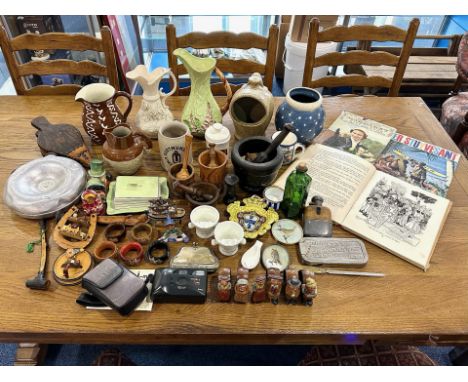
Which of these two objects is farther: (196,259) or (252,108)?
(252,108)

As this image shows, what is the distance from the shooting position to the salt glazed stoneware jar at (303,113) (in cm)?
113

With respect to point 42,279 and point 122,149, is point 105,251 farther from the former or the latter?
point 122,149

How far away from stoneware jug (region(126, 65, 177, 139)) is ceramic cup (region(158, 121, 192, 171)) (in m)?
0.14

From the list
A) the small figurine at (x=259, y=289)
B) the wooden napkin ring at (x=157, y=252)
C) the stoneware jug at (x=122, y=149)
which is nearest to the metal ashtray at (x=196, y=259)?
the wooden napkin ring at (x=157, y=252)

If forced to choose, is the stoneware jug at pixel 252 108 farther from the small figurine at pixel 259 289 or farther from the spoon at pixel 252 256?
the small figurine at pixel 259 289

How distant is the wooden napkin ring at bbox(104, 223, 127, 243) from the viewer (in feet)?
3.13

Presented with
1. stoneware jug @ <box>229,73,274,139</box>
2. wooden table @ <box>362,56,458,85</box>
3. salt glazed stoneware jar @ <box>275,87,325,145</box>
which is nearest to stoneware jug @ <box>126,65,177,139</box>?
stoneware jug @ <box>229,73,274,139</box>

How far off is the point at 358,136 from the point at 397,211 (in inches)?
14.6

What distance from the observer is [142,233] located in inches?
38.6

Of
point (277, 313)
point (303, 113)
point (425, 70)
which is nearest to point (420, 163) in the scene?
point (303, 113)

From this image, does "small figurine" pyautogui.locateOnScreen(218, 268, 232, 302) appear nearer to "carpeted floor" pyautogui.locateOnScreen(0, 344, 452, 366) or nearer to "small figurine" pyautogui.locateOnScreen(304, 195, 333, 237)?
"small figurine" pyautogui.locateOnScreen(304, 195, 333, 237)

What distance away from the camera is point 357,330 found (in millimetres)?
811

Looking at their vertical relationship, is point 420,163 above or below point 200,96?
below

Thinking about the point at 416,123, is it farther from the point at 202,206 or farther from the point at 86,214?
the point at 86,214
